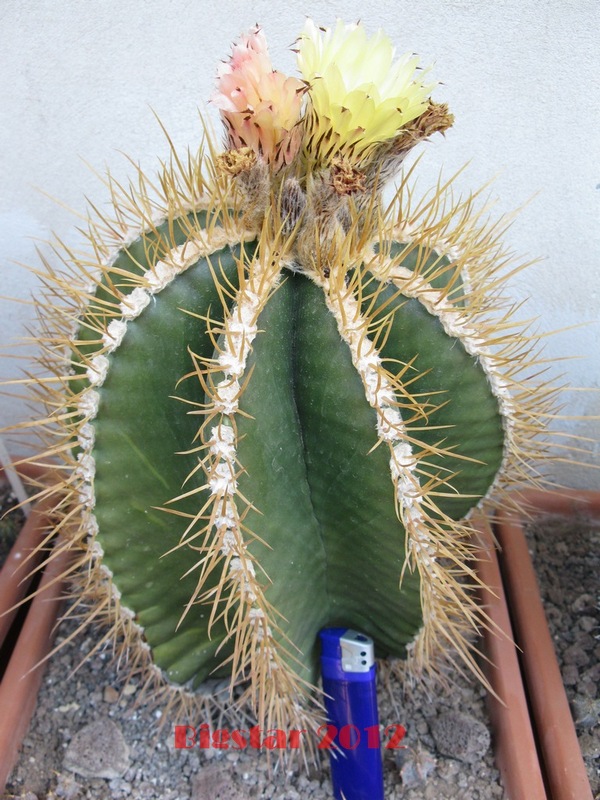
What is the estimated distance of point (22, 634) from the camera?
0.80m

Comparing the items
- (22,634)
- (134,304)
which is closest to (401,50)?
(134,304)

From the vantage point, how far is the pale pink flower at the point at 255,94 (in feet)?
1.57

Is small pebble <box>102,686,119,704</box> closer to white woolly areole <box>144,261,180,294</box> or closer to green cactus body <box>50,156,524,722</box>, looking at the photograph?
green cactus body <box>50,156,524,722</box>

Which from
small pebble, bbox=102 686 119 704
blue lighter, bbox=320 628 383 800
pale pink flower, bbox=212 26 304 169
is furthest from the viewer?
small pebble, bbox=102 686 119 704

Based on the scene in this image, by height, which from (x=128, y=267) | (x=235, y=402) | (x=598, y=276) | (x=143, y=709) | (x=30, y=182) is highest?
(x=30, y=182)

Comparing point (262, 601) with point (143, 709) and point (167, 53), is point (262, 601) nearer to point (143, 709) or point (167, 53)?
point (143, 709)

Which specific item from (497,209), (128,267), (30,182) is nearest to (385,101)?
(128,267)

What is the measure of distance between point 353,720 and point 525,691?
9.1 inches

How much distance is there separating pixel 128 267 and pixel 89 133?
0.42 meters

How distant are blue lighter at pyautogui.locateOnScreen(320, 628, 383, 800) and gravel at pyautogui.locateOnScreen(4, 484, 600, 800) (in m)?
0.05

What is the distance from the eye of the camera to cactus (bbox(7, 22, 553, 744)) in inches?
19.6

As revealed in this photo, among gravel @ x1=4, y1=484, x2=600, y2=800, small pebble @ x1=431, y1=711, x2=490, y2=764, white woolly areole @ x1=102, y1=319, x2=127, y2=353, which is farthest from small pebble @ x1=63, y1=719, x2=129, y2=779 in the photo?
white woolly areole @ x1=102, y1=319, x2=127, y2=353

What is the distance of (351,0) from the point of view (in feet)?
2.75

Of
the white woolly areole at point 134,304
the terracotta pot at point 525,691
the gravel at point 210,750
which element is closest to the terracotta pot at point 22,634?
the gravel at point 210,750
